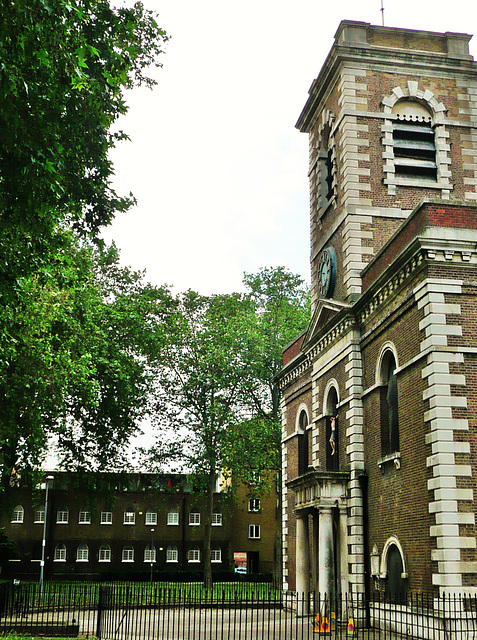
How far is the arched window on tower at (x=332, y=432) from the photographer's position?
22.8 metres

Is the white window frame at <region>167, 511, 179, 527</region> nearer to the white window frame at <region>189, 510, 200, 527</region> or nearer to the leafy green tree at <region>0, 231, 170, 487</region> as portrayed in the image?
the white window frame at <region>189, 510, 200, 527</region>

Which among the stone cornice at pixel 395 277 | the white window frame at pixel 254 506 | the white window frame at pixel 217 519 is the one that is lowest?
the white window frame at pixel 217 519

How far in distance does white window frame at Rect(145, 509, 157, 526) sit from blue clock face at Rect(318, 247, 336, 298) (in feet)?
137

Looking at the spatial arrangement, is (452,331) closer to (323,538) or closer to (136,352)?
(323,538)

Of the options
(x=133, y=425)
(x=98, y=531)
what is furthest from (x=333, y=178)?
(x=98, y=531)

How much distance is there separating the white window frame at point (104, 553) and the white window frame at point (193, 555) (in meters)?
6.59

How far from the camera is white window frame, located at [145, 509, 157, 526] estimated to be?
62.6 metres

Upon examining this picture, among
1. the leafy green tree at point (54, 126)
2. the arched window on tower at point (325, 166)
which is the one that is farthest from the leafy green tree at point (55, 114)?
the arched window on tower at point (325, 166)

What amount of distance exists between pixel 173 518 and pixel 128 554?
4.69 metres

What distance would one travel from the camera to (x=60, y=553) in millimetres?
60875

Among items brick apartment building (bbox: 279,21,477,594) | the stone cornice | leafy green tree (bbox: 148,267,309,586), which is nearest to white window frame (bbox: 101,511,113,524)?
leafy green tree (bbox: 148,267,309,586)

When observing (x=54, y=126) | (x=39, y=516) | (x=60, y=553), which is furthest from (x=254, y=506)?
(x=54, y=126)

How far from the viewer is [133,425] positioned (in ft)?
137

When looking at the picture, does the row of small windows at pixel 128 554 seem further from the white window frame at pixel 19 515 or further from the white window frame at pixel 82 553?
the white window frame at pixel 19 515
